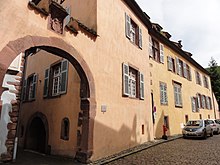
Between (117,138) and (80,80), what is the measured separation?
9.95ft

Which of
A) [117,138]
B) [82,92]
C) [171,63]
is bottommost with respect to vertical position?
[117,138]

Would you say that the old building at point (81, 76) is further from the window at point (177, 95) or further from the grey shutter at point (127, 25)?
the window at point (177, 95)

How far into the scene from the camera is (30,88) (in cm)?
1289

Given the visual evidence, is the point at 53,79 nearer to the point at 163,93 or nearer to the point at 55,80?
the point at 55,80

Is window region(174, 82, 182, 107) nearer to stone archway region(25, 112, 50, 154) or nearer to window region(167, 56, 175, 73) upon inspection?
window region(167, 56, 175, 73)

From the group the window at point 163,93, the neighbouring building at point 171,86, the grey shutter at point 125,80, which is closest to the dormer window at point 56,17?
the grey shutter at point 125,80

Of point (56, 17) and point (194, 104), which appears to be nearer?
point (56, 17)

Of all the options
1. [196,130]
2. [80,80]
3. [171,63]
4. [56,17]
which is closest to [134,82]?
[80,80]

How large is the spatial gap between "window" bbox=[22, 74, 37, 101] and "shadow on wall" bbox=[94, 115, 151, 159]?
593cm

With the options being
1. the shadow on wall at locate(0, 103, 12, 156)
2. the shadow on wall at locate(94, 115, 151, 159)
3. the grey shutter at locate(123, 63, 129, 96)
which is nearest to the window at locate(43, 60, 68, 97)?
the shadow on wall at locate(0, 103, 12, 156)

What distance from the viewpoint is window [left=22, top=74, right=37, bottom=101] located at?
12.0 m

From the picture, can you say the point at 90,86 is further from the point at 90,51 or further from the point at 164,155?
the point at 164,155

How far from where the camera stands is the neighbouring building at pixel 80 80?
19.1ft

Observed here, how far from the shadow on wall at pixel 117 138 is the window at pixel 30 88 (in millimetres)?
5935
